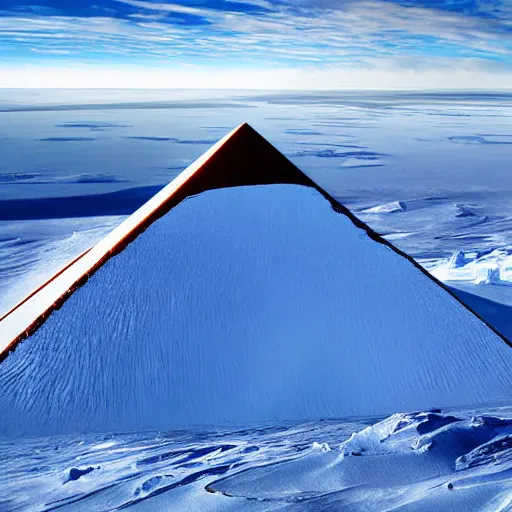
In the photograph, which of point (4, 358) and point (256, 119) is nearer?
point (4, 358)

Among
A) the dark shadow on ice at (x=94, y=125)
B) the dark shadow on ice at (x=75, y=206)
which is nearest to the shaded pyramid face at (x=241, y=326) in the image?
the dark shadow on ice at (x=75, y=206)

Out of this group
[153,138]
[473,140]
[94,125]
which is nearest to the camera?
[473,140]

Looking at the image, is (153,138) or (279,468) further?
(153,138)

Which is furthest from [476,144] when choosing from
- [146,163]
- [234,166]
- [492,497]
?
[492,497]

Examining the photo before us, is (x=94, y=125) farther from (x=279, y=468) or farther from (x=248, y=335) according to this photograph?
(x=279, y=468)

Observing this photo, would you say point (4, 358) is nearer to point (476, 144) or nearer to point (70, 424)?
point (70, 424)

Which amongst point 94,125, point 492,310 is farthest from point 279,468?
point 94,125

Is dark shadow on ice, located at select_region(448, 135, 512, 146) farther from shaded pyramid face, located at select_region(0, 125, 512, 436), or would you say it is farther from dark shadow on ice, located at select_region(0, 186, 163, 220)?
shaded pyramid face, located at select_region(0, 125, 512, 436)
